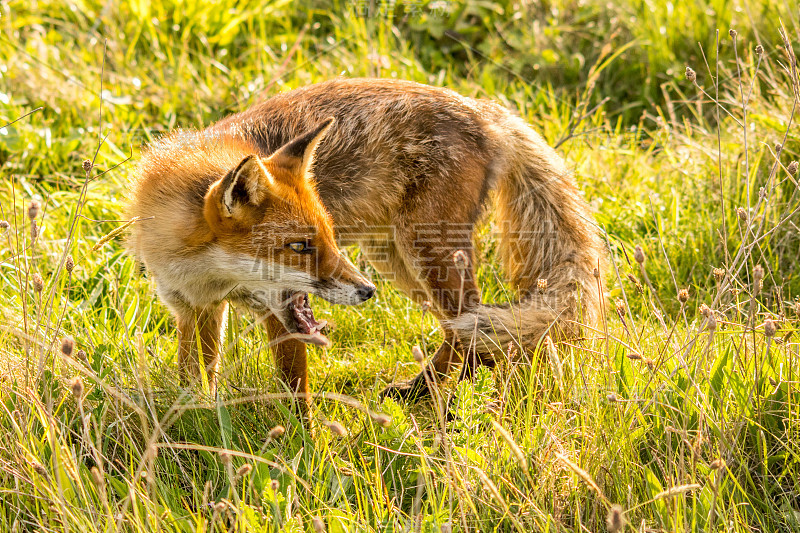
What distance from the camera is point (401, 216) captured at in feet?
13.0

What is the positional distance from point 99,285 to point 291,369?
4.36 ft

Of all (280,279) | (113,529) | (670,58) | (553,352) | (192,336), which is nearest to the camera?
(113,529)

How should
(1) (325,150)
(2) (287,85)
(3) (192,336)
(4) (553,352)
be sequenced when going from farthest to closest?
(2) (287,85) → (1) (325,150) → (3) (192,336) → (4) (553,352)

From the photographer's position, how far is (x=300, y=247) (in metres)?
3.44

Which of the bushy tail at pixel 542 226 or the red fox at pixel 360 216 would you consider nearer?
the red fox at pixel 360 216

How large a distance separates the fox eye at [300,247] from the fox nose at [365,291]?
0.92 feet

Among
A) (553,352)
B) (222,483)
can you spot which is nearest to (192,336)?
(222,483)

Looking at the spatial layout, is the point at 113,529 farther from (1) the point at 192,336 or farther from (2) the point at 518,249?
(2) the point at 518,249

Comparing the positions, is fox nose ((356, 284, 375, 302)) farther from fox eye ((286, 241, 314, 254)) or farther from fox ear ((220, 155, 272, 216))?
fox ear ((220, 155, 272, 216))

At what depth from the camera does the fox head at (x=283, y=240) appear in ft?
11.1

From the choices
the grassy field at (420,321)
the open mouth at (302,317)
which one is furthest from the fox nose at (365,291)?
the grassy field at (420,321)

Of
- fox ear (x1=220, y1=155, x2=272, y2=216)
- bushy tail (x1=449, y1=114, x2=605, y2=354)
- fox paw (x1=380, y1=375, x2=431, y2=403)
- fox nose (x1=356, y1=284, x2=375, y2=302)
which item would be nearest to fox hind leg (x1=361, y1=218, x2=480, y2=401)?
fox paw (x1=380, y1=375, x2=431, y2=403)

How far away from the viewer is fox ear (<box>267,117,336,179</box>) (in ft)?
11.4

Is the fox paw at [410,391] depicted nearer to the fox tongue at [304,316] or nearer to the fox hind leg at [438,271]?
the fox hind leg at [438,271]
